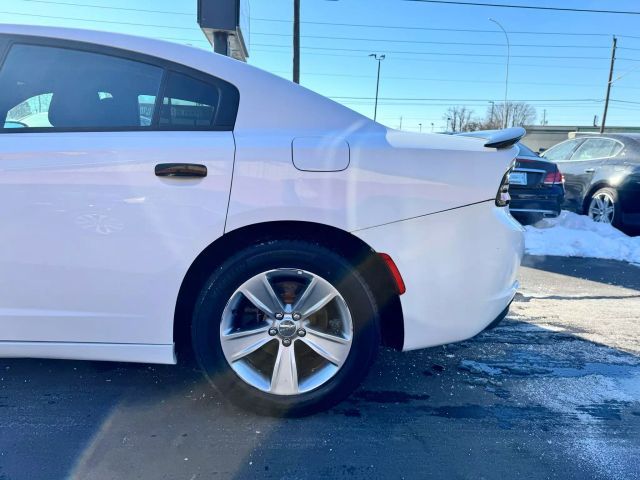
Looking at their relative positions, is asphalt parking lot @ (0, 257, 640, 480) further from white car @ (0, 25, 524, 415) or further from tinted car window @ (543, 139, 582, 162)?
tinted car window @ (543, 139, 582, 162)

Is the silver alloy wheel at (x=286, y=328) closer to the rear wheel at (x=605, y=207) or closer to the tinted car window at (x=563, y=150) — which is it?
the rear wheel at (x=605, y=207)

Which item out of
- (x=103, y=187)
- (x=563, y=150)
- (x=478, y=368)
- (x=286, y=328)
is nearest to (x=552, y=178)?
(x=563, y=150)

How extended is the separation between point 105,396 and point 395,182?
1.91m

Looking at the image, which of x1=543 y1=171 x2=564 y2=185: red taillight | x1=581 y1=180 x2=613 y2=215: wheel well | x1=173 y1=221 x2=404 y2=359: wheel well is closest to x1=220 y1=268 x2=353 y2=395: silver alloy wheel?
x1=173 y1=221 x2=404 y2=359: wheel well

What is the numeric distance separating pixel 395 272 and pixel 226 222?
83 cm

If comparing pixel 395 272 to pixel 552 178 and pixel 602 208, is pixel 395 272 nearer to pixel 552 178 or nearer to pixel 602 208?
pixel 552 178

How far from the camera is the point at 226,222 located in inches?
86.2

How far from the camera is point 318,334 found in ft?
7.68

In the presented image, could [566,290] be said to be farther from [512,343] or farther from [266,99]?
[266,99]

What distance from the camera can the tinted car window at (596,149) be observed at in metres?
7.83

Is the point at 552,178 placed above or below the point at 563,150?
below

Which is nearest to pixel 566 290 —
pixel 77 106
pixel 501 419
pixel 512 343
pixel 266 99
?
pixel 512 343

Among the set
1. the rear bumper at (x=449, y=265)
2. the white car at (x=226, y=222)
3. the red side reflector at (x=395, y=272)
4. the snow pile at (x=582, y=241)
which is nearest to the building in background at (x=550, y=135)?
the snow pile at (x=582, y=241)

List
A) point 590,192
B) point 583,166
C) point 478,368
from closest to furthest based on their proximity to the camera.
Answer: point 478,368, point 590,192, point 583,166
